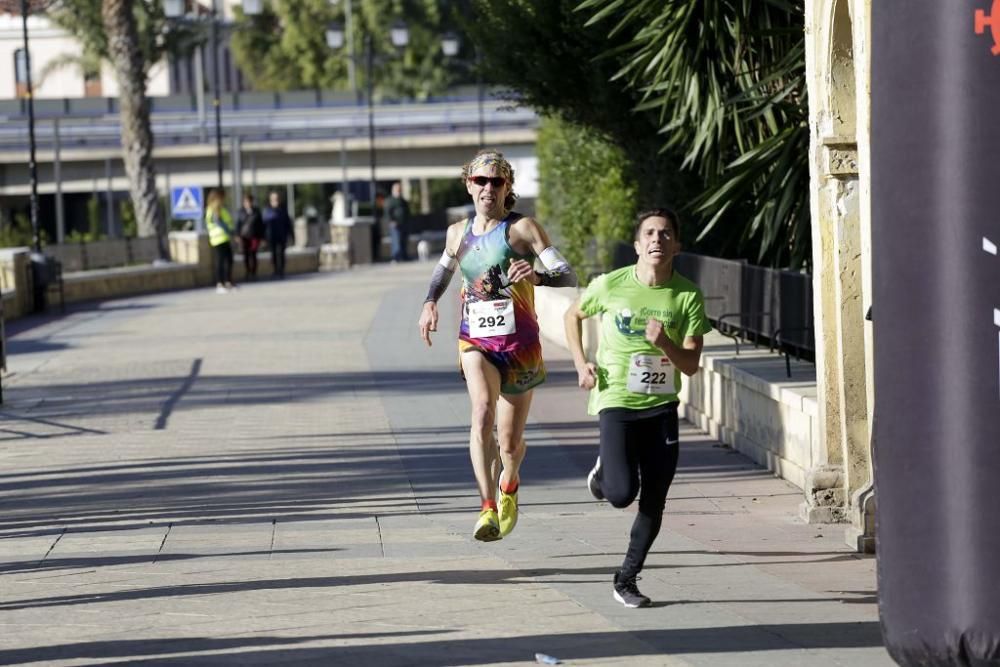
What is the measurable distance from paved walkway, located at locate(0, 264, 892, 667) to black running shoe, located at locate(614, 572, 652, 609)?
56mm

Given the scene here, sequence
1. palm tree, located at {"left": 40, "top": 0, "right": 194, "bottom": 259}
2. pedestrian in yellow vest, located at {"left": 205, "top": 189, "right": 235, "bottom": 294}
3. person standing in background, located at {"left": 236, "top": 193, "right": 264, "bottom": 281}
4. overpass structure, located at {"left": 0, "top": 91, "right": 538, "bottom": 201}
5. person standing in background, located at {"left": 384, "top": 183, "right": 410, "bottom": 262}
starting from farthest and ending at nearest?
1. overpass structure, located at {"left": 0, "top": 91, "right": 538, "bottom": 201}
2. person standing in background, located at {"left": 384, "top": 183, "right": 410, "bottom": 262}
3. palm tree, located at {"left": 40, "top": 0, "right": 194, "bottom": 259}
4. person standing in background, located at {"left": 236, "top": 193, "right": 264, "bottom": 281}
5. pedestrian in yellow vest, located at {"left": 205, "top": 189, "right": 235, "bottom": 294}

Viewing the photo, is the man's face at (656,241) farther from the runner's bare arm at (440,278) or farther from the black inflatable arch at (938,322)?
the black inflatable arch at (938,322)

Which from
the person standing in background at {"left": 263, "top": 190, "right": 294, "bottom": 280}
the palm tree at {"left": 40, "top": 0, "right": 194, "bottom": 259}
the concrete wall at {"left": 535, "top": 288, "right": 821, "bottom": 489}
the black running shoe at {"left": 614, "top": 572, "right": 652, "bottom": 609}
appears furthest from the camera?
the person standing in background at {"left": 263, "top": 190, "right": 294, "bottom": 280}

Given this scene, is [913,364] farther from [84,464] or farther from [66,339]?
[66,339]

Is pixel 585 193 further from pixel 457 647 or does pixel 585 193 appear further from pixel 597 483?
pixel 457 647

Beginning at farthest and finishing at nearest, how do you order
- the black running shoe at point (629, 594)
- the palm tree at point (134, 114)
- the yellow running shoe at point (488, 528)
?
the palm tree at point (134, 114)
the yellow running shoe at point (488, 528)
the black running shoe at point (629, 594)

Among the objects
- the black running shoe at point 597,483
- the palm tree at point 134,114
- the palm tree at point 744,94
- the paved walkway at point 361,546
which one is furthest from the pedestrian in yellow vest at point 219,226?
the black running shoe at point 597,483

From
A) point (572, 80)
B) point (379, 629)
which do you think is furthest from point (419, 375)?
point (379, 629)

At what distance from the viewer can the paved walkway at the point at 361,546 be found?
6965 millimetres

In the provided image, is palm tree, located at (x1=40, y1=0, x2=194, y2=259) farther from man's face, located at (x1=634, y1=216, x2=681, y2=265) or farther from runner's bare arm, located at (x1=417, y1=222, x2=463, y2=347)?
man's face, located at (x1=634, y1=216, x2=681, y2=265)

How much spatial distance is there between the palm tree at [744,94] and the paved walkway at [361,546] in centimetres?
177

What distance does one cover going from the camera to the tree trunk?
3981 cm

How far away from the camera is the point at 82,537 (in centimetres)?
960

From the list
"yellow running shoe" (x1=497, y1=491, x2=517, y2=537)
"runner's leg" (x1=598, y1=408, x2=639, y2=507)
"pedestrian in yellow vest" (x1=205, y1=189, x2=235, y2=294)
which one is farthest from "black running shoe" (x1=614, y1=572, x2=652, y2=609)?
"pedestrian in yellow vest" (x1=205, y1=189, x2=235, y2=294)
